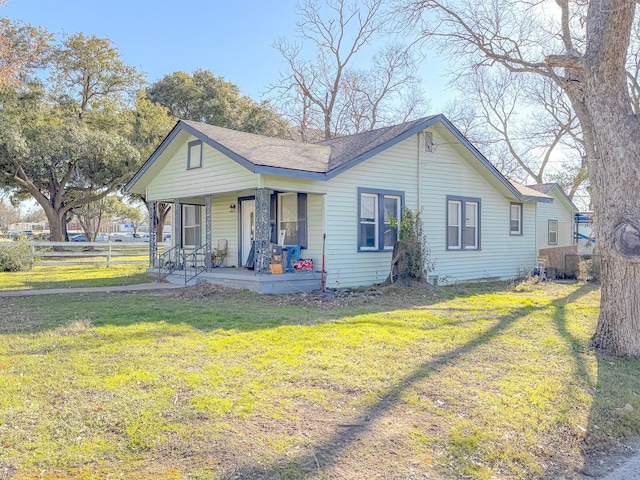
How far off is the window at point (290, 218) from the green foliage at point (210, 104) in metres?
20.1

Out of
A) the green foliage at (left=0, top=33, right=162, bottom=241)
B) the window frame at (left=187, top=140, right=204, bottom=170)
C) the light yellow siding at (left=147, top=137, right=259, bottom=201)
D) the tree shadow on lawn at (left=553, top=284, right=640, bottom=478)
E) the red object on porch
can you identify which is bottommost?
the tree shadow on lawn at (left=553, top=284, right=640, bottom=478)

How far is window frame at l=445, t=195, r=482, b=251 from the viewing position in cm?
1435

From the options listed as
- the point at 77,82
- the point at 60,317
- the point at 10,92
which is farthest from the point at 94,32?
the point at 60,317

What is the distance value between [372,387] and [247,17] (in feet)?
56.5

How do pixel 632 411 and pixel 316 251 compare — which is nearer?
pixel 632 411

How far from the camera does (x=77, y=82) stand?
26469mm

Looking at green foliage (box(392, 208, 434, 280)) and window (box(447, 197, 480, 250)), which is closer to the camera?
green foliage (box(392, 208, 434, 280))

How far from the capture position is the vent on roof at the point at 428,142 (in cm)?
1362

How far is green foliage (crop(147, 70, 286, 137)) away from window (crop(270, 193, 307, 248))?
20083 mm

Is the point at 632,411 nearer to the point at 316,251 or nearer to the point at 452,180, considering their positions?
the point at 316,251

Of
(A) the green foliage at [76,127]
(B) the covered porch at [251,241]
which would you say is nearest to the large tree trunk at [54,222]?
(A) the green foliage at [76,127]

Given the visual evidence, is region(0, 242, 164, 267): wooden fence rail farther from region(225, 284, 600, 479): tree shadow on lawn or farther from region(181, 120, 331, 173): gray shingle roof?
region(225, 284, 600, 479): tree shadow on lawn

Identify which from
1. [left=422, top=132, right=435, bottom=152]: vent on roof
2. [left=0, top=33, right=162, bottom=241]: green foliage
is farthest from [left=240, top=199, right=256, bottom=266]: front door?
[left=0, top=33, right=162, bottom=241]: green foliage

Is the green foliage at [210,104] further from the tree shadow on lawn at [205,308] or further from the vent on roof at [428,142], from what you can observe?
the tree shadow on lawn at [205,308]
